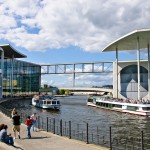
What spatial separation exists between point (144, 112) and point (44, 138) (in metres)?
41.4

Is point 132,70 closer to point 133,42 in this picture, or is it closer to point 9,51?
point 133,42

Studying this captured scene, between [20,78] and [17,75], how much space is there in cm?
321

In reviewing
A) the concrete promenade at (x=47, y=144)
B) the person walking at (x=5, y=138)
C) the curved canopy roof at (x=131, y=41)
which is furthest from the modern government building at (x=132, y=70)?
the person walking at (x=5, y=138)

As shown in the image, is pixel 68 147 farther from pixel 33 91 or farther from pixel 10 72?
pixel 33 91

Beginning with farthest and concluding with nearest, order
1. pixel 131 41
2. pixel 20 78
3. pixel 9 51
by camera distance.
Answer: pixel 20 78 → pixel 9 51 → pixel 131 41

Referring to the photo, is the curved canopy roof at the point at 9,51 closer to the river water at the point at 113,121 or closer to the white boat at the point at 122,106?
the white boat at the point at 122,106

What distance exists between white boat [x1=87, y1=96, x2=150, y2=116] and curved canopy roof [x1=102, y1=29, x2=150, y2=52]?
14.6 m

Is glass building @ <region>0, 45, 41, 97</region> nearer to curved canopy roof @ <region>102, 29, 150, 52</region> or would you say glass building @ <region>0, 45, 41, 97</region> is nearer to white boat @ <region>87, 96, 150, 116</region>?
white boat @ <region>87, 96, 150, 116</region>

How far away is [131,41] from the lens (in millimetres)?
79938

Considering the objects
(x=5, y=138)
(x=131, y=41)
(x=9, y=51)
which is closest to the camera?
(x=5, y=138)

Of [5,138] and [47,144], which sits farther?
[47,144]

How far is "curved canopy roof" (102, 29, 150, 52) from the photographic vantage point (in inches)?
2815

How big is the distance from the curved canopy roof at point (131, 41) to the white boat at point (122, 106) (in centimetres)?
1460

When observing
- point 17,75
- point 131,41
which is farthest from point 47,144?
point 17,75
